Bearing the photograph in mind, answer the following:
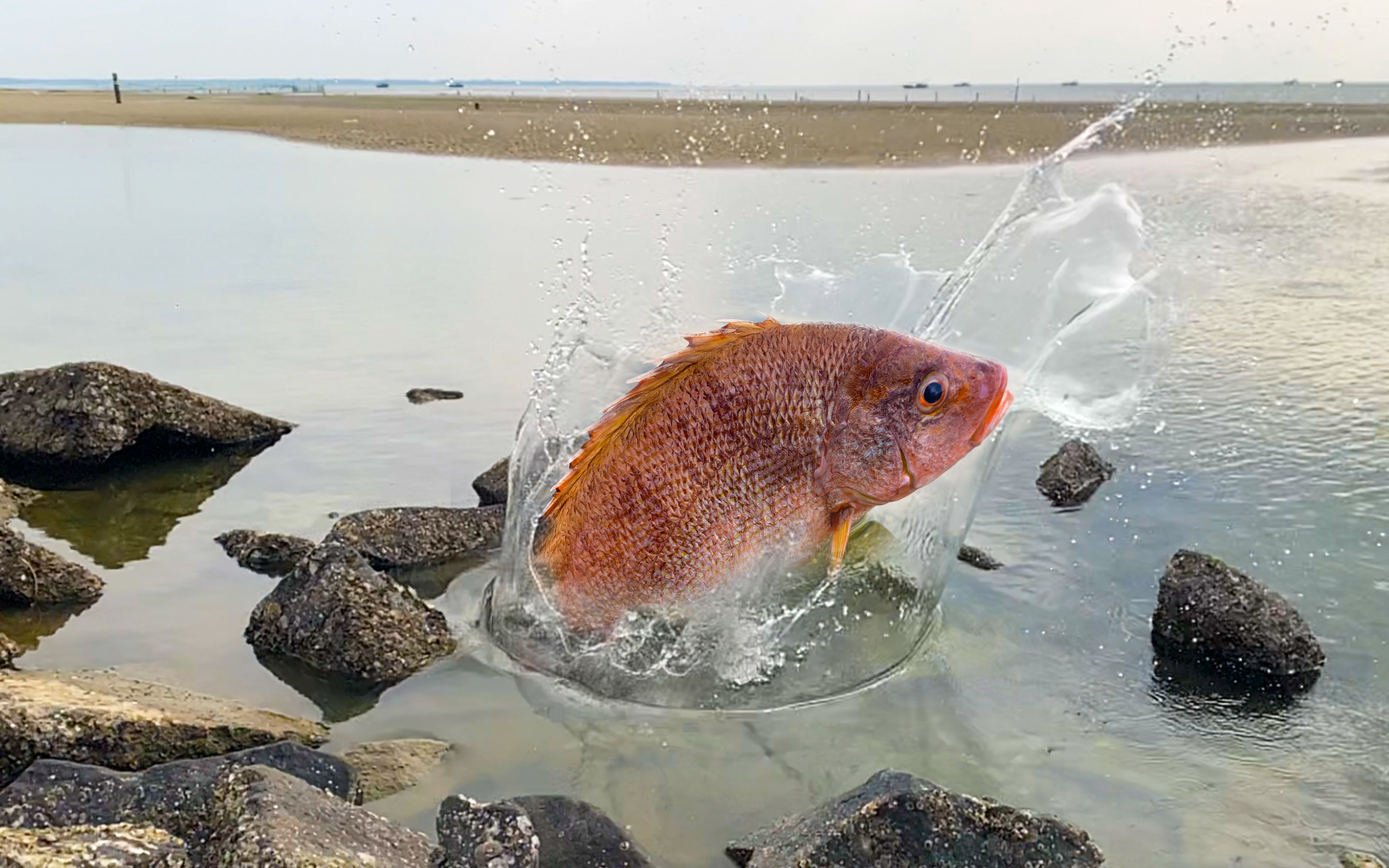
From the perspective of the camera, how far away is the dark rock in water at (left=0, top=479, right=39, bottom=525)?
6887 mm

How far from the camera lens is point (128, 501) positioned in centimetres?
729

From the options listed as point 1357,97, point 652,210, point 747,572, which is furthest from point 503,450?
point 1357,97

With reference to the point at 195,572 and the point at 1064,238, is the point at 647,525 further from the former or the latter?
the point at 1064,238

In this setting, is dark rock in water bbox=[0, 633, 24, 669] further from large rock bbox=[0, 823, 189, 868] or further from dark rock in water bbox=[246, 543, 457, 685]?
large rock bbox=[0, 823, 189, 868]

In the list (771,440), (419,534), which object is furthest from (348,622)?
(771,440)

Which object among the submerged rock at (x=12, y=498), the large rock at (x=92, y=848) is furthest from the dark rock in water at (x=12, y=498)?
the large rock at (x=92, y=848)

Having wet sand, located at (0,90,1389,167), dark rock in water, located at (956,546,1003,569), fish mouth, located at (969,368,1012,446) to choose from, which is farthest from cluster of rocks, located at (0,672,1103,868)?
wet sand, located at (0,90,1389,167)

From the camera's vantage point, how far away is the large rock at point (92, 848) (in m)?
3.14

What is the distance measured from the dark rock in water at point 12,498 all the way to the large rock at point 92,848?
4.09 meters

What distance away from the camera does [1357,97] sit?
73.7m

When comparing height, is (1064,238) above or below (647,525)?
above

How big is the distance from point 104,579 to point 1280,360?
9600mm

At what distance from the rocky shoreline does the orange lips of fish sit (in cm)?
95

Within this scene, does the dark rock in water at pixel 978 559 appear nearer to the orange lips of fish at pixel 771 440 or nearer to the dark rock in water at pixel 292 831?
the orange lips of fish at pixel 771 440
